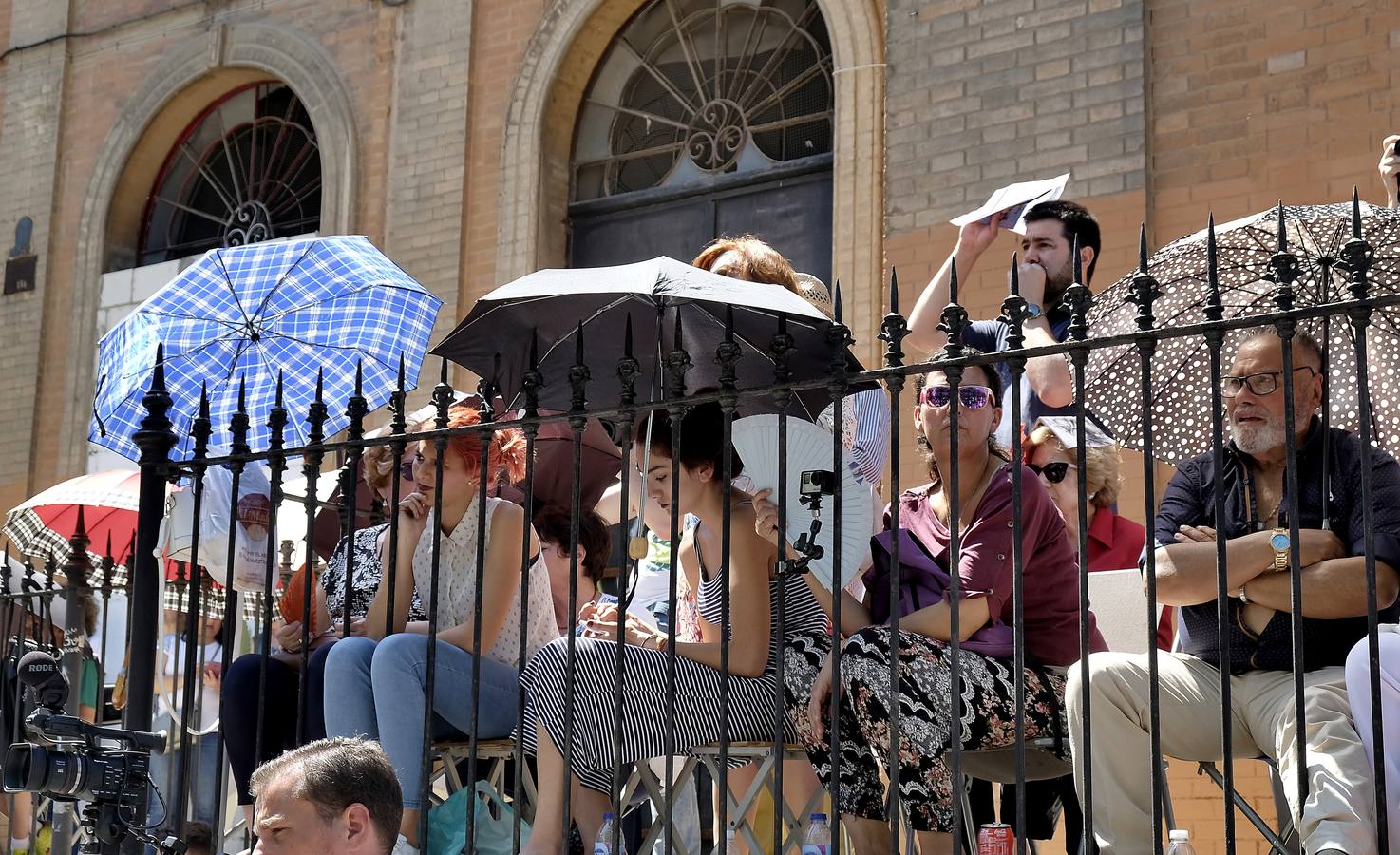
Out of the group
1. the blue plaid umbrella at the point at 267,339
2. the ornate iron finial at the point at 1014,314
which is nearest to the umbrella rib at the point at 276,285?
the blue plaid umbrella at the point at 267,339

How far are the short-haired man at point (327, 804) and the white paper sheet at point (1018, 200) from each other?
121 inches

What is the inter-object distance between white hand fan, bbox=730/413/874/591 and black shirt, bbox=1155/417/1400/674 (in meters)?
0.79

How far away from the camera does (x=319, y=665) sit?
527cm

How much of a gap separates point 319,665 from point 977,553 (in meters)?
2.07

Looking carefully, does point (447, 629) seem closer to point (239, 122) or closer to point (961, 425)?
point (961, 425)

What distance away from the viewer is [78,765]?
4355 millimetres

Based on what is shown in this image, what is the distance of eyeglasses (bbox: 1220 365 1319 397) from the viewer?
4266mm

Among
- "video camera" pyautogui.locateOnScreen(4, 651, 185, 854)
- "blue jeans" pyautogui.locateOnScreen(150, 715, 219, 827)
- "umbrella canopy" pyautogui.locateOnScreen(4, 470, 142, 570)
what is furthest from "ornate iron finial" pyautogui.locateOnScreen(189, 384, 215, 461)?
"umbrella canopy" pyautogui.locateOnScreen(4, 470, 142, 570)

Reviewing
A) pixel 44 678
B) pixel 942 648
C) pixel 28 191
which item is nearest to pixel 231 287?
pixel 44 678

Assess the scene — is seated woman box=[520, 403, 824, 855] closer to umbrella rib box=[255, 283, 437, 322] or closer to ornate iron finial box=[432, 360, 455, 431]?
ornate iron finial box=[432, 360, 455, 431]

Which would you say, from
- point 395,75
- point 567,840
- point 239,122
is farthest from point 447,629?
point 239,122

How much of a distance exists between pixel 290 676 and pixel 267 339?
1.68 metres

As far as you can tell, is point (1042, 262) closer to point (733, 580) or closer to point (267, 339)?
point (733, 580)

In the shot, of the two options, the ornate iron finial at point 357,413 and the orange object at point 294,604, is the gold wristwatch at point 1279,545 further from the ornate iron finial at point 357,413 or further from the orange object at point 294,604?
the orange object at point 294,604
